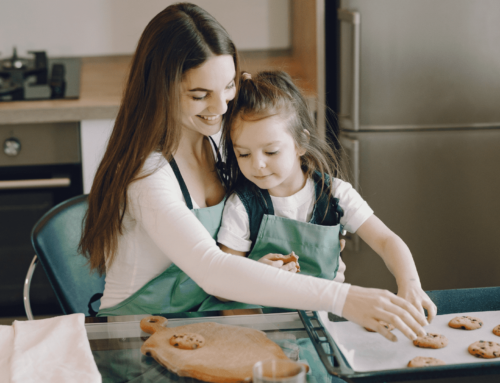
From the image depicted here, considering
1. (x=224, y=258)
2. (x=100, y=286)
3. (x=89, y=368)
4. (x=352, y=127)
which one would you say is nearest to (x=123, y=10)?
(x=352, y=127)

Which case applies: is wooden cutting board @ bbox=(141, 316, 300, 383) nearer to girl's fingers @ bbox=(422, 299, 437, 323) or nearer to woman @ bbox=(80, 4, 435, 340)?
woman @ bbox=(80, 4, 435, 340)

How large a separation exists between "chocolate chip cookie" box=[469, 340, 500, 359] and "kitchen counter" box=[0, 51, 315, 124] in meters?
0.99

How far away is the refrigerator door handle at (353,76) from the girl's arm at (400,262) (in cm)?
88

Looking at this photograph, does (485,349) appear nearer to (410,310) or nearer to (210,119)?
(410,310)

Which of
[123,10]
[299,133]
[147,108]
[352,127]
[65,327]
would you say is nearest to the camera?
[65,327]

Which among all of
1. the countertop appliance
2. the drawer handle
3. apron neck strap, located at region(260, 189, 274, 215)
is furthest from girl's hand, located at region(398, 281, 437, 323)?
the countertop appliance

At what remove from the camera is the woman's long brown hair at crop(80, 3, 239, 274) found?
1078 millimetres

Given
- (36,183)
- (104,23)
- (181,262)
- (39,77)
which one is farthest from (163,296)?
(104,23)

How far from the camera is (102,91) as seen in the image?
2.31 metres

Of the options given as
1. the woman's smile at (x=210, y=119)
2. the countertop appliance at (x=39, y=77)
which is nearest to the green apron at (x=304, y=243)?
the woman's smile at (x=210, y=119)

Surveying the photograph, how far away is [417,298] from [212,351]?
384 mm

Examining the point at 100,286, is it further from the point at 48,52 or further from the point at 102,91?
the point at 48,52

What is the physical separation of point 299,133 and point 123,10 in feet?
5.26

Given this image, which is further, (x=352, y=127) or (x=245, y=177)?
(x=352, y=127)
